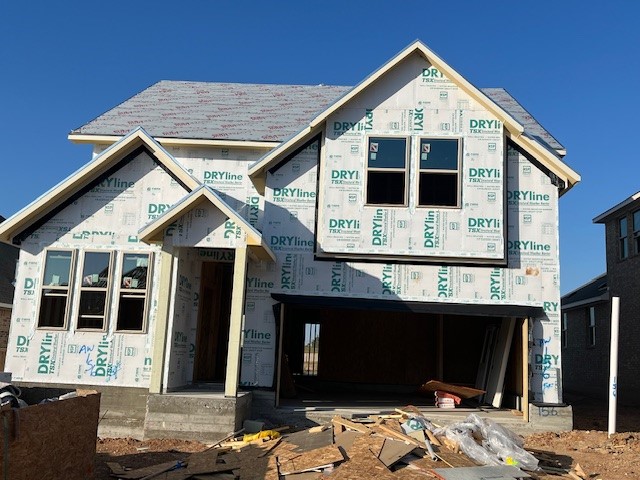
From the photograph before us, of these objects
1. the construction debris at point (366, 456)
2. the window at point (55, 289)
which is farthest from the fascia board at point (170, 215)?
the construction debris at point (366, 456)

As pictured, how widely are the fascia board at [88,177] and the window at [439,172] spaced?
189 inches

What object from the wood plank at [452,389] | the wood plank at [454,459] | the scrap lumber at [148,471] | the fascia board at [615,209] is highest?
the fascia board at [615,209]

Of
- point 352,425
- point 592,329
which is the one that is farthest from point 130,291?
point 592,329

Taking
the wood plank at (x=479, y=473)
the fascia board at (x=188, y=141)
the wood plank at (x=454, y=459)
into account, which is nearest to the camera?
the wood plank at (x=479, y=473)

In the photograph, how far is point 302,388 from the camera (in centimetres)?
1630

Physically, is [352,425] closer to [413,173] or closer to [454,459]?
[454,459]

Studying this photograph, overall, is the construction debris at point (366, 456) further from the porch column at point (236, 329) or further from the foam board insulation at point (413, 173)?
the foam board insulation at point (413, 173)

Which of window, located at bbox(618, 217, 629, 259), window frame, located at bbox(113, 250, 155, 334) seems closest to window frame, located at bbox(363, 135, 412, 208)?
window frame, located at bbox(113, 250, 155, 334)

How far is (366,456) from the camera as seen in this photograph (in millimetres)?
8609

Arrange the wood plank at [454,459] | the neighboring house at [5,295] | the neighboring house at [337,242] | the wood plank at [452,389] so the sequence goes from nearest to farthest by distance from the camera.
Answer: the wood plank at [454,459] < the neighboring house at [337,242] < the wood plank at [452,389] < the neighboring house at [5,295]

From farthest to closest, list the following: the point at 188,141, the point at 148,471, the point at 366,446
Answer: the point at 188,141
the point at 366,446
the point at 148,471

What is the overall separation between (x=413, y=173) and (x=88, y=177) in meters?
6.81

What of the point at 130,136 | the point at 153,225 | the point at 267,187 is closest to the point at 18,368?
the point at 153,225

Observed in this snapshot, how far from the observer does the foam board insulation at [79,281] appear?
1215 cm
